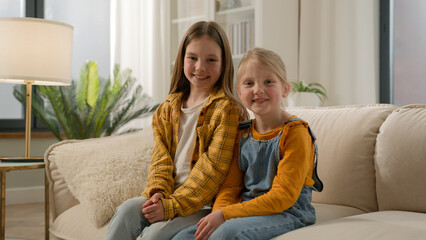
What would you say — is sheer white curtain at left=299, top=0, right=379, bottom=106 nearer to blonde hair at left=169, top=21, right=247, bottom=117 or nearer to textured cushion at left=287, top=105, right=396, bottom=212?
textured cushion at left=287, top=105, right=396, bottom=212

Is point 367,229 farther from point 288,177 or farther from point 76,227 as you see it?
point 76,227

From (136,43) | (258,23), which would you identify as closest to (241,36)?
(258,23)

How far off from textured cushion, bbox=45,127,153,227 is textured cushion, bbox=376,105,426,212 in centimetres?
88

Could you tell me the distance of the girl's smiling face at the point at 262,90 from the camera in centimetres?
139

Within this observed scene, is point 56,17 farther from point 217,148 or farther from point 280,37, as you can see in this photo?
point 217,148

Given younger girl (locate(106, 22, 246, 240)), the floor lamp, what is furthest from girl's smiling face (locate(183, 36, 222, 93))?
the floor lamp

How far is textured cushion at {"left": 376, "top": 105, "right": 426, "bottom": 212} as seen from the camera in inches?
59.4

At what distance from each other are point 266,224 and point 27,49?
1702 millimetres

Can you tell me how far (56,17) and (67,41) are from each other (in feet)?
7.08

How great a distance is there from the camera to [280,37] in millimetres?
3699

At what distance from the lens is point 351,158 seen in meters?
1.65

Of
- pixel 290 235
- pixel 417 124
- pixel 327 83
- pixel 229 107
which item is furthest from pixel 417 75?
pixel 290 235

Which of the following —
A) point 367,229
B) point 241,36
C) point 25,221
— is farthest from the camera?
point 241,36

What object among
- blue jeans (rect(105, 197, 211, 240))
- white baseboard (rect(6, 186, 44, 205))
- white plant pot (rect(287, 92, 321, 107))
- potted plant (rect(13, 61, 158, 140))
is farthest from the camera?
white baseboard (rect(6, 186, 44, 205))
